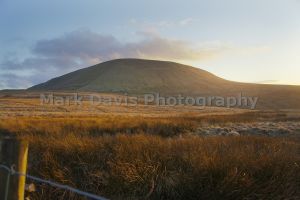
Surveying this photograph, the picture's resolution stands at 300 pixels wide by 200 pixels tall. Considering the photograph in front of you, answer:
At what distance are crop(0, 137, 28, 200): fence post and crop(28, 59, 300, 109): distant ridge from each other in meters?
121

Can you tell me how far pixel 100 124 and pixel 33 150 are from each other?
1417 centimetres

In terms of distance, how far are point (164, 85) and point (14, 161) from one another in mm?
168418

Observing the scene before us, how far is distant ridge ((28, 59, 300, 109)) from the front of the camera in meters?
140

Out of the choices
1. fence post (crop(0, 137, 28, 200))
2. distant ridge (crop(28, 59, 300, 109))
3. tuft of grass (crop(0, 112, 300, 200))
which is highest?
distant ridge (crop(28, 59, 300, 109))

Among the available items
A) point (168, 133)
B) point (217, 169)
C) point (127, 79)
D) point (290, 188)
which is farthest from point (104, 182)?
point (127, 79)

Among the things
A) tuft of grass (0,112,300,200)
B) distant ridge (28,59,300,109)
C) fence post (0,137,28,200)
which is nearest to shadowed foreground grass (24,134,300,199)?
tuft of grass (0,112,300,200)

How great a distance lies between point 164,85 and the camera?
566 ft

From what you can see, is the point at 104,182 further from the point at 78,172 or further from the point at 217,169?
the point at 217,169

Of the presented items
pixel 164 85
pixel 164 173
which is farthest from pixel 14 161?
pixel 164 85

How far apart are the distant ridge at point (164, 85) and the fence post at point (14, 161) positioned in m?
121

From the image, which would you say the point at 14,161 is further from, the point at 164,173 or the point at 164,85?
the point at 164,85

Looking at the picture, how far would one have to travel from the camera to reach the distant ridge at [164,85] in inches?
5527

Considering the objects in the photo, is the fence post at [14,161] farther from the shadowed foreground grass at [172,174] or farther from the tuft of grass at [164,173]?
the shadowed foreground grass at [172,174]

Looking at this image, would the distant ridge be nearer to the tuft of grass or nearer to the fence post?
the tuft of grass
